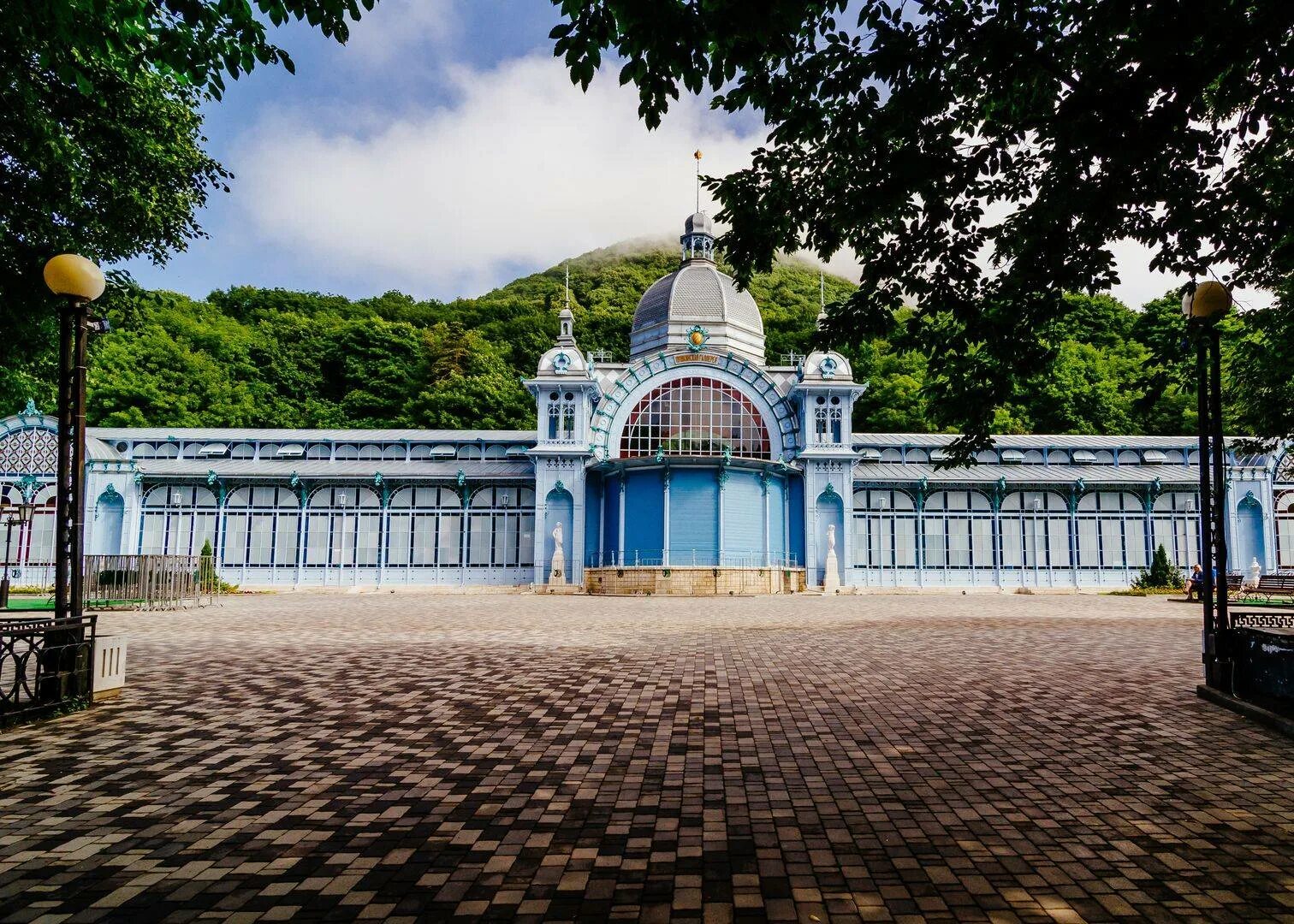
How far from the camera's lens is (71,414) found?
7.32 meters

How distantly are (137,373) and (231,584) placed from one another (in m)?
25.1

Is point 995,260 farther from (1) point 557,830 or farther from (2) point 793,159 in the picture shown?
(1) point 557,830

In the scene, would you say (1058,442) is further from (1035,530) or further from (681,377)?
(681,377)

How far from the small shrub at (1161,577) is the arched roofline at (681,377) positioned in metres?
13.3

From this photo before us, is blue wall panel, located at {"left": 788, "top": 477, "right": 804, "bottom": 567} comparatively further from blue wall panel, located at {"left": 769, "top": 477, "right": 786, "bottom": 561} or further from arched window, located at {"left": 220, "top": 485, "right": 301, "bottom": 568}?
arched window, located at {"left": 220, "top": 485, "right": 301, "bottom": 568}

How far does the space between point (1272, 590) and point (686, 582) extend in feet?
59.1

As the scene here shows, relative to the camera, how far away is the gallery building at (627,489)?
30.9 meters

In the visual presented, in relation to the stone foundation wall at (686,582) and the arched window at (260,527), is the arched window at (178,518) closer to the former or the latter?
the arched window at (260,527)

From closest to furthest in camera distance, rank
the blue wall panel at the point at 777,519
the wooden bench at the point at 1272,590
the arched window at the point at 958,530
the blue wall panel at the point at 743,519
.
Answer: the wooden bench at the point at 1272,590, the blue wall panel at the point at 743,519, the blue wall panel at the point at 777,519, the arched window at the point at 958,530

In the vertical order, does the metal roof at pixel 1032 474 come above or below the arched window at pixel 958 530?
above

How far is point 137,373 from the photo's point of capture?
4803 centimetres

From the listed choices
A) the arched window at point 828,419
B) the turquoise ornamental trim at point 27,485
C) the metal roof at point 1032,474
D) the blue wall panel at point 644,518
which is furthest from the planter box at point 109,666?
the turquoise ornamental trim at point 27,485

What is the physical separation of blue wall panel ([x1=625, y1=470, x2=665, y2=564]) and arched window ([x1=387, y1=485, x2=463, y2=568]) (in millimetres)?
7359

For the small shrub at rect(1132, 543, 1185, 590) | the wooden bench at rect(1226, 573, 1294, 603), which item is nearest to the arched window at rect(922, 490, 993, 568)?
the small shrub at rect(1132, 543, 1185, 590)
